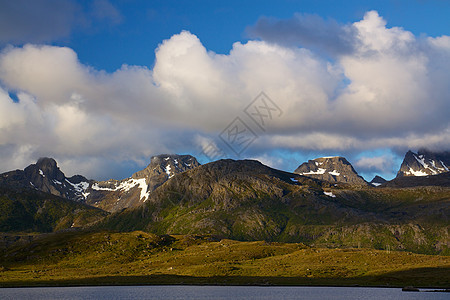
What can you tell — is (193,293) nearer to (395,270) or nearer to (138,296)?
(138,296)

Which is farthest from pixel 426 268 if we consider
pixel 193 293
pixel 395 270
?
pixel 193 293

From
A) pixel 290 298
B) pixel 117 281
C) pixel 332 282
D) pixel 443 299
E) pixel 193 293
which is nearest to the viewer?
pixel 443 299

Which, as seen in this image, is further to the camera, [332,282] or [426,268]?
[426,268]

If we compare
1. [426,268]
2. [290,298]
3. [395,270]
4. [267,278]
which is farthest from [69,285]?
[426,268]

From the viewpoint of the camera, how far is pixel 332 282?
17962 centimetres

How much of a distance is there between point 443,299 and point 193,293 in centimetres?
7084

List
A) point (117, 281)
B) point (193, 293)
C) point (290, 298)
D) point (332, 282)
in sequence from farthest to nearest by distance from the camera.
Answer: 1. point (117, 281)
2. point (332, 282)
3. point (193, 293)
4. point (290, 298)

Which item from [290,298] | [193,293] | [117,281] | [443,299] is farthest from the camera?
[117,281]

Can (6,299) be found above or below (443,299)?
above

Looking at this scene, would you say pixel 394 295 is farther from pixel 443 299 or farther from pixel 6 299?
pixel 6 299

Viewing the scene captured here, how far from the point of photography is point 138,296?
138500mm

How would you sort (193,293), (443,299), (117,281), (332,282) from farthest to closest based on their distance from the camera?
(117,281) < (332,282) < (193,293) < (443,299)

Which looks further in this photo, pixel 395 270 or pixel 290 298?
pixel 395 270

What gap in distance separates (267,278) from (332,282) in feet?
90.5
